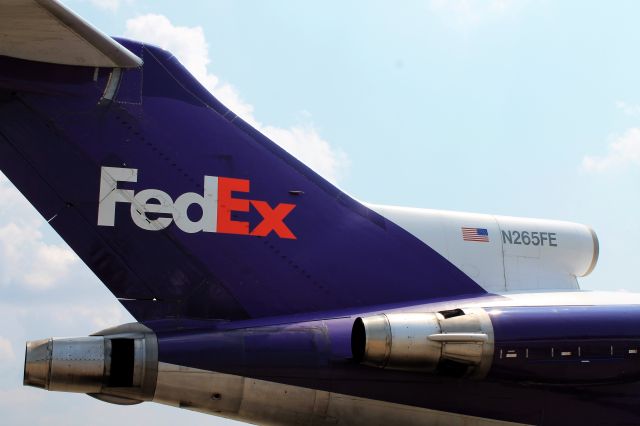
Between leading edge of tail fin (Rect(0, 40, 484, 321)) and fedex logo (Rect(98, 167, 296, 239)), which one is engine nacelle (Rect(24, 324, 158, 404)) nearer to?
leading edge of tail fin (Rect(0, 40, 484, 321))

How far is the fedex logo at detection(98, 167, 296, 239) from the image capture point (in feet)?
23.4

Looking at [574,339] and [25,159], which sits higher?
[25,159]

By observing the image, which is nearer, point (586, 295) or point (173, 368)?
point (173, 368)

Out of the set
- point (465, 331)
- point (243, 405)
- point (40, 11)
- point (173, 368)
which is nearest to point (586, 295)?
point (465, 331)

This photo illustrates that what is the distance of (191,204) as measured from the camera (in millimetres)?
7367

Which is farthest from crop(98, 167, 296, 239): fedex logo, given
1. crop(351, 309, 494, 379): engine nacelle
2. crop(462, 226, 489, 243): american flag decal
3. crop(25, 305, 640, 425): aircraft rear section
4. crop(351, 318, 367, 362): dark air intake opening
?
crop(462, 226, 489, 243): american flag decal

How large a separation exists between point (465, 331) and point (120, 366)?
2628 millimetres

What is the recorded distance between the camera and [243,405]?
22.3 feet

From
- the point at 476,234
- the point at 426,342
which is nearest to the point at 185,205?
the point at 426,342

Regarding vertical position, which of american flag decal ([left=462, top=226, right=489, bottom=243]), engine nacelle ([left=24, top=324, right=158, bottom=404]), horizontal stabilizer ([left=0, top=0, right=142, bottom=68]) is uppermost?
horizontal stabilizer ([left=0, top=0, right=142, bottom=68])

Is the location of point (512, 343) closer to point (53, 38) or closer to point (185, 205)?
point (185, 205)

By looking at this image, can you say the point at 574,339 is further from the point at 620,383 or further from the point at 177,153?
the point at 177,153

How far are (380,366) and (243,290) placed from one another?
1.39 meters

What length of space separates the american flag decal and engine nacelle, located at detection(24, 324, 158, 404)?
317 centimetres
